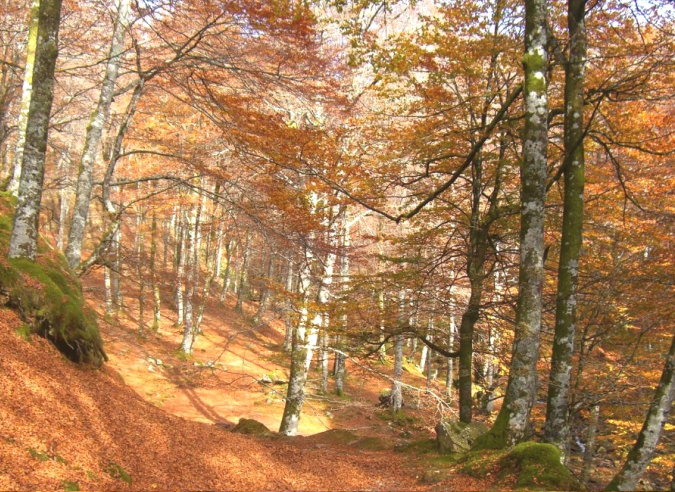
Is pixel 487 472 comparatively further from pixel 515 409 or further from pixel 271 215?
pixel 271 215

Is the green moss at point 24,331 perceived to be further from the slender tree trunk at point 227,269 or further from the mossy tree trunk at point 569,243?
the slender tree trunk at point 227,269

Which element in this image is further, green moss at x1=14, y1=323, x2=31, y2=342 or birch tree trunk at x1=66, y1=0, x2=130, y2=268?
birch tree trunk at x1=66, y1=0, x2=130, y2=268

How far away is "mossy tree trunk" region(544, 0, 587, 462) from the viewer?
638 centimetres

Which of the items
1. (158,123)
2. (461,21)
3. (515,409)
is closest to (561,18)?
(461,21)

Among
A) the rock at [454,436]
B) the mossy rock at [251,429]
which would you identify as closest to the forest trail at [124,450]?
the rock at [454,436]

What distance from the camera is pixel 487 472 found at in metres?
5.46

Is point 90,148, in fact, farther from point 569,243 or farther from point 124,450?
point 569,243

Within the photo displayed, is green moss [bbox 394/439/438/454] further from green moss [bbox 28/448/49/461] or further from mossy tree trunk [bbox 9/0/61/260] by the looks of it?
mossy tree trunk [bbox 9/0/61/260]

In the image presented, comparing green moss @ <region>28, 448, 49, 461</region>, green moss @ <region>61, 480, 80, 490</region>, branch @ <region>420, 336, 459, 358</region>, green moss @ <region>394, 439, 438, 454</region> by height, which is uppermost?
branch @ <region>420, 336, 459, 358</region>

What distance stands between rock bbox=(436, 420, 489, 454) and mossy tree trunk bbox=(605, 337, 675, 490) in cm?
222

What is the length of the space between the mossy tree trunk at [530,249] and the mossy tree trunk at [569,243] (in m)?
0.73

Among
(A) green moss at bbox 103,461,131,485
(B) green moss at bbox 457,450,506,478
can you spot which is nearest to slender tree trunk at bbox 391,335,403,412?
(B) green moss at bbox 457,450,506,478

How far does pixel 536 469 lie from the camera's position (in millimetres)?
4902

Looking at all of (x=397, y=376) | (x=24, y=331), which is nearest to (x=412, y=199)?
(x=24, y=331)
